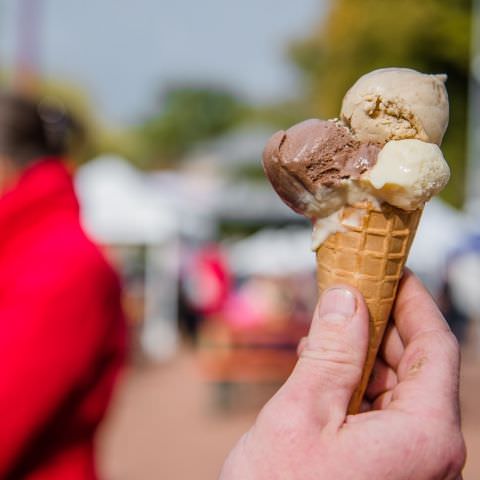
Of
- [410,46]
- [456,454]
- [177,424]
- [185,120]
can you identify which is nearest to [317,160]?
[456,454]

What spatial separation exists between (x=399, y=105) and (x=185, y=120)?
71388mm

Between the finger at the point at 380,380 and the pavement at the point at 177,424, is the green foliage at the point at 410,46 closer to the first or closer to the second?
the pavement at the point at 177,424

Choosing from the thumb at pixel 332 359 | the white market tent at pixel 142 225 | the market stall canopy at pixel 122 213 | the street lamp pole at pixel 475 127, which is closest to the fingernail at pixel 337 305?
the thumb at pixel 332 359

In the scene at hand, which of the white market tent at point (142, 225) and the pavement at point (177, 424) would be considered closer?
the pavement at point (177, 424)

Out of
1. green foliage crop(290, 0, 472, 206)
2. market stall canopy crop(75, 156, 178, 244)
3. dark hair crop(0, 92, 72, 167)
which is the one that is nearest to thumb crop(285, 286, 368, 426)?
dark hair crop(0, 92, 72, 167)

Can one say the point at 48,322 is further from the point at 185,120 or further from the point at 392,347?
the point at 185,120

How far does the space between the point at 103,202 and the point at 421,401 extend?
1093cm

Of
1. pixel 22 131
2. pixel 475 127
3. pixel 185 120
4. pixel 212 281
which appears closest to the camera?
pixel 22 131

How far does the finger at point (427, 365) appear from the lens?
1145 millimetres

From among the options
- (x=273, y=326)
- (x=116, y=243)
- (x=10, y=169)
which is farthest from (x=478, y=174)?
(x=10, y=169)

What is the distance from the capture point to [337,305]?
1.24 metres

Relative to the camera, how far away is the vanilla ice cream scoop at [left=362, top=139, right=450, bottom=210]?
129 cm

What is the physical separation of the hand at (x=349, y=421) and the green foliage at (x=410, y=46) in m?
20.7

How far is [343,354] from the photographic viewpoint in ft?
3.86
